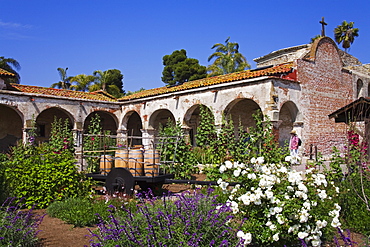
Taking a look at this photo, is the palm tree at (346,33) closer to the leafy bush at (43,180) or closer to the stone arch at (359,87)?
the stone arch at (359,87)

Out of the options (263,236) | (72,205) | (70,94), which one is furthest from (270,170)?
(70,94)

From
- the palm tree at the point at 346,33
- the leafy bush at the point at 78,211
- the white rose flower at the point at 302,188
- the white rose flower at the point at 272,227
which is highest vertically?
the palm tree at the point at 346,33

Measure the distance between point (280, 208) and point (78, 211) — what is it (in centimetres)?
348

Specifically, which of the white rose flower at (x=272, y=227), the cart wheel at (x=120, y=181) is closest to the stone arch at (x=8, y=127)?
the cart wheel at (x=120, y=181)

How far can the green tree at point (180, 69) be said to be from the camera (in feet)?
126

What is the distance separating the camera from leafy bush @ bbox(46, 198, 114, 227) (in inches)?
208

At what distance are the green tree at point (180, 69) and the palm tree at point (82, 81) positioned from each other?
934 centimetres

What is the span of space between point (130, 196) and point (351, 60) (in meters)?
20.1

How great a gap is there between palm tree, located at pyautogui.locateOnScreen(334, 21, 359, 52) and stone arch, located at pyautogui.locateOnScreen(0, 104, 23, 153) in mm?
35983

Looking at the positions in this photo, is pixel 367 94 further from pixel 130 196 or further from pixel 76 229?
pixel 76 229

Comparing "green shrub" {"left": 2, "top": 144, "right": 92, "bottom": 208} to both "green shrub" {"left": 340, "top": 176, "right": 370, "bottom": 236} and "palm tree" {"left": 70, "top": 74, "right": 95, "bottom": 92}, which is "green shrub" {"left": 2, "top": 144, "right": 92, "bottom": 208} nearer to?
"green shrub" {"left": 340, "top": 176, "right": 370, "bottom": 236}

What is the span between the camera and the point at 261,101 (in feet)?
44.3

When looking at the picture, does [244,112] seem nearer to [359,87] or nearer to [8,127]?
[359,87]

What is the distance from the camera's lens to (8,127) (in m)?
20.0
